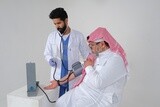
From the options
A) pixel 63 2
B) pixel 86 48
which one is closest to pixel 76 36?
pixel 86 48

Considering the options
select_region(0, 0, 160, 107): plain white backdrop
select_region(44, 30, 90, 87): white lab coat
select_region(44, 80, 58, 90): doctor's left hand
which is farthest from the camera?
select_region(0, 0, 160, 107): plain white backdrop

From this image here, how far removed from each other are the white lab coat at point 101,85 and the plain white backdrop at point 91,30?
1199mm

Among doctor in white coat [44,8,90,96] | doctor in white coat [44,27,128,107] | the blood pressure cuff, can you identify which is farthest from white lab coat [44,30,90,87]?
doctor in white coat [44,27,128,107]

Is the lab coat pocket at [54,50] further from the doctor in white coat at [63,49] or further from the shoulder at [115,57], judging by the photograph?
the shoulder at [115,57]

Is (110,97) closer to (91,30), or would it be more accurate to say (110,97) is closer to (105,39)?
(105,39)

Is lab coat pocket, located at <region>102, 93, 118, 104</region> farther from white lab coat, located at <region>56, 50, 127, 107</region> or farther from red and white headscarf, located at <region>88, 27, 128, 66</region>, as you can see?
red and white headscarf, located at <region>88, 27, 128, 66</region>

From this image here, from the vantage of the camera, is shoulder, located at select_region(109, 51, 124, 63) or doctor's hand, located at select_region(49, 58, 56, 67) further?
doctor's hand, located at select_region(49, 58, 56, 67)

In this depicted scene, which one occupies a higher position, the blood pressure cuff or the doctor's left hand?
the blood pressure cuff

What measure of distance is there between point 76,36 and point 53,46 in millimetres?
252

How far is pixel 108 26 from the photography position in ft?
9.96

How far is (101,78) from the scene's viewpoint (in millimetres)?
1649

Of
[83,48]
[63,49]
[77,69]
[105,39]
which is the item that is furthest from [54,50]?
[105,39]

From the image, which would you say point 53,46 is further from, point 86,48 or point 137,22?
point 137,22

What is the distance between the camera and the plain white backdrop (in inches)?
112
